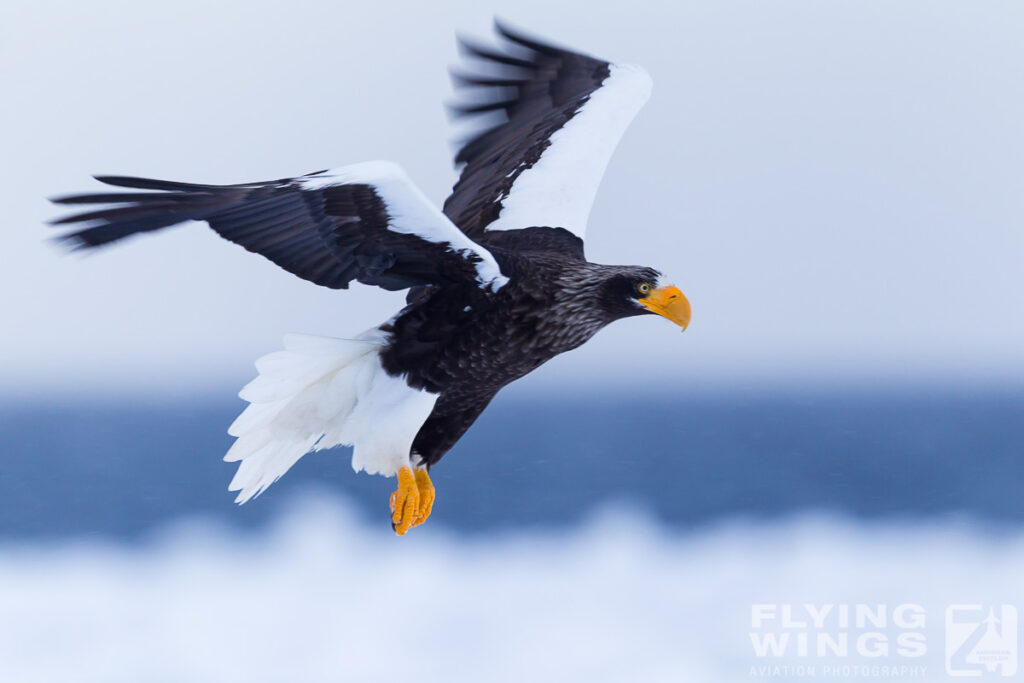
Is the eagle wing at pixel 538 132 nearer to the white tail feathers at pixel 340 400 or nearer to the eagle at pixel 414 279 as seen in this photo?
the eagle at pixel 414 279

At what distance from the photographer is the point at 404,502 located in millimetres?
4164

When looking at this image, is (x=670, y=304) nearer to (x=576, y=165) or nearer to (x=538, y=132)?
(x=576, y=165)

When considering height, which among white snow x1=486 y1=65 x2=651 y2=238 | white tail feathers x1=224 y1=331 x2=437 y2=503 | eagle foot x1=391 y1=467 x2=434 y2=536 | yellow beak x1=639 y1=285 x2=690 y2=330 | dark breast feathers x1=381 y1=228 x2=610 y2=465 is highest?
white snow x1=486 y1=65 x2=651 y2=238

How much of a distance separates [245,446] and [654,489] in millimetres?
10290

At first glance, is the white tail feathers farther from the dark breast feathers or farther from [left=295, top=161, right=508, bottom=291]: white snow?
[left=295, top=161, right=508, bottom=291]: white snow

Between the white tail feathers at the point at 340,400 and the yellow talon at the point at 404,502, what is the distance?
0.17 feet

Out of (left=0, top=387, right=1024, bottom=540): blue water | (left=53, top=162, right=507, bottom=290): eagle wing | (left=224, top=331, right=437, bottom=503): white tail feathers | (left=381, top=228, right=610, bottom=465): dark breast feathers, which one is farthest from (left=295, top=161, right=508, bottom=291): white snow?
(left=0, top=387, right=1024, bottom=540): blue water

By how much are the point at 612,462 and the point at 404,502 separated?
40.9ft

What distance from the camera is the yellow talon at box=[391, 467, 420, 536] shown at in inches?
162

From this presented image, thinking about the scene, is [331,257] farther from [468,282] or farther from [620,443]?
[620,443]

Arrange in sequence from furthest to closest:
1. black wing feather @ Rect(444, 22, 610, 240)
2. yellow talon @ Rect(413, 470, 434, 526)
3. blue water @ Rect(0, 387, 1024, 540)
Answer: blue water @ Rect(0, 387, 1024, 540) → black wing feather @ Rect(444, 22, 610, 240) → yellow talon @ Rect(413, 470, 434, 526)

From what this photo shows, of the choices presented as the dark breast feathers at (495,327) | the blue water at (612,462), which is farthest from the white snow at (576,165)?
the blue water at (612,462)

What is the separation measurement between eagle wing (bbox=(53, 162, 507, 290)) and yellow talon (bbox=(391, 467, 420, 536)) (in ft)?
2.44

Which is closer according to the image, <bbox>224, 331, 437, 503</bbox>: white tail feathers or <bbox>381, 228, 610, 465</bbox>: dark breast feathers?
<bbox>381, 228, 610, 465</bbox>: dark breast feathers
